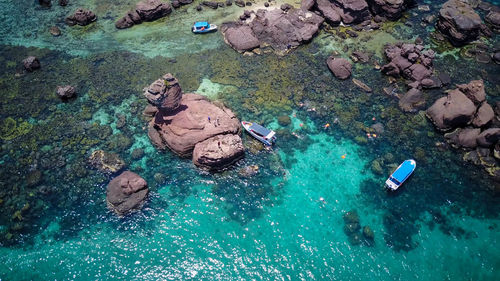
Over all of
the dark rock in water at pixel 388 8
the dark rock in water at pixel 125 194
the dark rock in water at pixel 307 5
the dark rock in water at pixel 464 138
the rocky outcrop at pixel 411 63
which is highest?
the dark rock in water at pixel 388 8

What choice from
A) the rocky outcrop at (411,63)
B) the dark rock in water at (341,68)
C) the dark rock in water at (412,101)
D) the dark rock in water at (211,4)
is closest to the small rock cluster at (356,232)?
the dark rock in water at (412,101)

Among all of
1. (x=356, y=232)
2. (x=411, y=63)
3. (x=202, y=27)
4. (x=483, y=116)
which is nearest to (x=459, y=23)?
(x=411, y=63)

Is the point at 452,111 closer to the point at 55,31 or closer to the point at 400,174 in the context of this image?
the point at 400,174

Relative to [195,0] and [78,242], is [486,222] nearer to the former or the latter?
[78,242]

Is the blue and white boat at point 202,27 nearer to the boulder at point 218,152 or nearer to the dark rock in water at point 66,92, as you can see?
the dark rock in water at point 66,92

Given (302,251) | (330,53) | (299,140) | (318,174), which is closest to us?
(302,251)

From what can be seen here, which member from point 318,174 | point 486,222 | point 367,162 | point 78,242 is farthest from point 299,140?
point 78,242

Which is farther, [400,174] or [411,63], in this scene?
[411,63]
